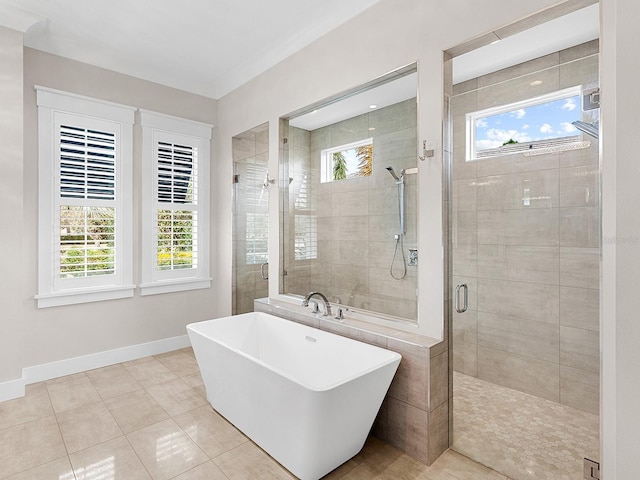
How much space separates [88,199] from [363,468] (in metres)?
3.23

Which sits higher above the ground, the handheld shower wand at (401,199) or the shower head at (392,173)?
the shower head at (392,173)

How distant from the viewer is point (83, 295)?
333 cm

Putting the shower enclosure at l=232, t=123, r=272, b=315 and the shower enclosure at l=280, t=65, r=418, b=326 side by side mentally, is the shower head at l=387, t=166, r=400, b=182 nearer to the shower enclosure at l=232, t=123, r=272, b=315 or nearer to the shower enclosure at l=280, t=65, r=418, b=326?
the shower enclosure at l=280, t=65, r=418, b=326

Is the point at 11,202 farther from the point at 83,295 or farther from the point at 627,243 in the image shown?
the point at 627,243

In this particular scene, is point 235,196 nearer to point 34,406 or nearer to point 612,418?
point 34,406

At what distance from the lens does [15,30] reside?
279 centimetres

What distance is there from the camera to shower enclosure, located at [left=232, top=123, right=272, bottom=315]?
360cm

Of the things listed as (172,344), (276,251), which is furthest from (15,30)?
(172,344)

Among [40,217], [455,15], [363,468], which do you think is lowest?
[363,468]

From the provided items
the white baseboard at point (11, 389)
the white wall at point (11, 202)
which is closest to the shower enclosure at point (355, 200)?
the white wall at point (11, 202)

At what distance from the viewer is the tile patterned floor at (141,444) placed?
6.40 ft

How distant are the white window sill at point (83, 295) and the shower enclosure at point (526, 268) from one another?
3120mm

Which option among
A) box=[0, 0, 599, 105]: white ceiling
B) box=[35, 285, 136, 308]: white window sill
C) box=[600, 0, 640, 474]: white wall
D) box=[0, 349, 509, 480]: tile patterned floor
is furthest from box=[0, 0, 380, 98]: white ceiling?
box=[0, 349, 509, 480]: tile patterned floor

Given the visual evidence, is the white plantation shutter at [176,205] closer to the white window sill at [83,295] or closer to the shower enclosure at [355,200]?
the white window sill at [83,295]
